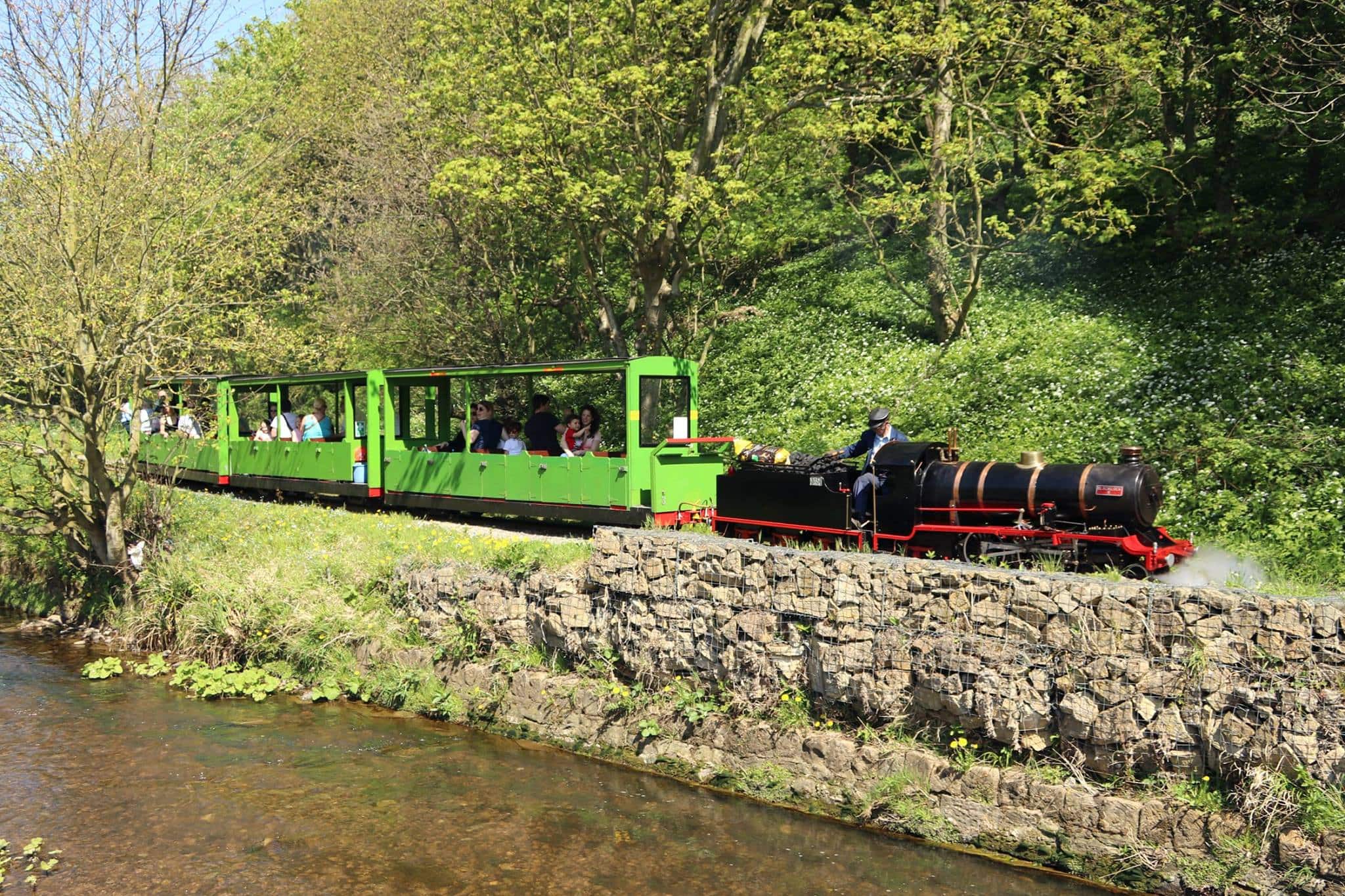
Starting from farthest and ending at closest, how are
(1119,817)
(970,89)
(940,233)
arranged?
(970,89), (940,233), (1119,817)

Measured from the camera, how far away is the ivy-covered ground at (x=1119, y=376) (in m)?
12.7

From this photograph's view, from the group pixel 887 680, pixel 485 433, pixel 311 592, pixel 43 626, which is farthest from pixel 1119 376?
pixel 43 626

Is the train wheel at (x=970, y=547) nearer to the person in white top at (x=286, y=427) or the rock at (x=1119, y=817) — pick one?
the rock at (x=1119, y=817)

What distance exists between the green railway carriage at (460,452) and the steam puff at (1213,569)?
18.9ft

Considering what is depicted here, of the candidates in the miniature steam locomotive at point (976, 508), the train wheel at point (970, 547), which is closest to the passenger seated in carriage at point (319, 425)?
the miniature steam locomotive at point (976, 508)

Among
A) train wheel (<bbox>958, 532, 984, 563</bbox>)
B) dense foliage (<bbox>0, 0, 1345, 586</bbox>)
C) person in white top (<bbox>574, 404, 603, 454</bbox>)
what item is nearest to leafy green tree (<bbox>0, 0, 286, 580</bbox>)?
dense foliage (<bbox>0, 0, 1345, 586</bbox>)

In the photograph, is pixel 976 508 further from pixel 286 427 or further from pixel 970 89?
pixel 286 427

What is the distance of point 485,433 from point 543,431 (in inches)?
44.1

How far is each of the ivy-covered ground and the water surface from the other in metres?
4.38

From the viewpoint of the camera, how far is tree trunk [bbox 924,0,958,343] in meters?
18.5

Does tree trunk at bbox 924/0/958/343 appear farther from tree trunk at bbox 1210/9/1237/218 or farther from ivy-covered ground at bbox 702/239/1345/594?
tree trunk at bbox 1210/9/1237/218

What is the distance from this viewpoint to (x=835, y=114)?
17594mm

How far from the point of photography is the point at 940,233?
63.1 feet

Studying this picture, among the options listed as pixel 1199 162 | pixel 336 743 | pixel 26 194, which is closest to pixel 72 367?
pixel 26 194
